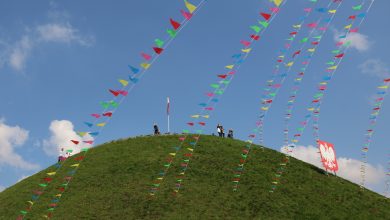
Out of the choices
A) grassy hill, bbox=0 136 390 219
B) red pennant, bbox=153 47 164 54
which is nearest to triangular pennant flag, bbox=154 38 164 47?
red pennant, bbox=153 47 164 54

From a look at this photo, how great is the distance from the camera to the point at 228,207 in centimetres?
3331

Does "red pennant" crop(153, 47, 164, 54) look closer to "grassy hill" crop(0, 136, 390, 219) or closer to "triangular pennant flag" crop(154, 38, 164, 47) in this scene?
"triangular pennant flag" crop(154, 38, 164, 47)

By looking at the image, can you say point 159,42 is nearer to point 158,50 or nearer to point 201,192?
point 158,50

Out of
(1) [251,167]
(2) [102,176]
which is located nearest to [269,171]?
(1) [251,167]

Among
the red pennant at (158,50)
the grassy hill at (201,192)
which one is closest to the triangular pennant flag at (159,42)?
the red pennant at (158,50)

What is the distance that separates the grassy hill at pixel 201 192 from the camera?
32906mm

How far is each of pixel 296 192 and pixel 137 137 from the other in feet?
70.5

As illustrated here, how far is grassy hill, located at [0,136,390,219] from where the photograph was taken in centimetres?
3291

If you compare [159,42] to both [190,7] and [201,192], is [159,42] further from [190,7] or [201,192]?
[201,192]

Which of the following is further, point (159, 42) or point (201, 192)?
point (201, 192)

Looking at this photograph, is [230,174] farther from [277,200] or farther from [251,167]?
[277,200]

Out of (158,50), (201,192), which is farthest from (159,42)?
(201,192)

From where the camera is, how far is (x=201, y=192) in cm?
3566

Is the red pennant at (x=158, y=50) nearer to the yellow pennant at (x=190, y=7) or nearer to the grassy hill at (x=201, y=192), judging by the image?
the yellow pennant at (x=190, y=7)
